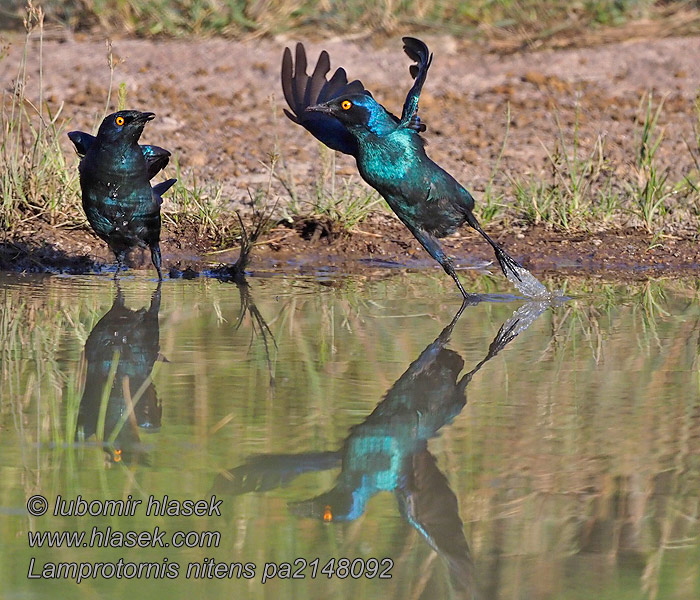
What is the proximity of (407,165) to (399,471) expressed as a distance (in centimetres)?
266

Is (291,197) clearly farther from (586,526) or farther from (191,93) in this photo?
(586,526)

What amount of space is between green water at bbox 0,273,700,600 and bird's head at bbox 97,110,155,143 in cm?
88

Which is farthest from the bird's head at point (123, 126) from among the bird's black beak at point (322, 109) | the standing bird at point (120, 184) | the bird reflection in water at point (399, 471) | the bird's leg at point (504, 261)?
the bird reflection in water at point (399, 471)

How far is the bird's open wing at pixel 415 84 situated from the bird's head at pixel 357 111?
13cm

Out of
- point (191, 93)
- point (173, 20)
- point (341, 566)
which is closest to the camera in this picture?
point (341, 566)

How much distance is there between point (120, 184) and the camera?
6.11m

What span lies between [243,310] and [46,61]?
5.56m

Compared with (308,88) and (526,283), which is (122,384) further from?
(308,88)

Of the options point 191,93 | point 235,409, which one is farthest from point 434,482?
point 191,93

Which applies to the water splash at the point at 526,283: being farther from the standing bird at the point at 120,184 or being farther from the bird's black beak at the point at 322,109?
the standing bird at the point at 120,184

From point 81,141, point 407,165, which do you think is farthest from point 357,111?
point 81,141

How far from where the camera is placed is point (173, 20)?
10891mm

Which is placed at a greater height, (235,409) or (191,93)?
(191,93)

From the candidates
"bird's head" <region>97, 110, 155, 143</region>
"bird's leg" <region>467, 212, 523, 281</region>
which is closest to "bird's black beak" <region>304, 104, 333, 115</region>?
"bird's head" <region>97, 110, 155, 143</region>
